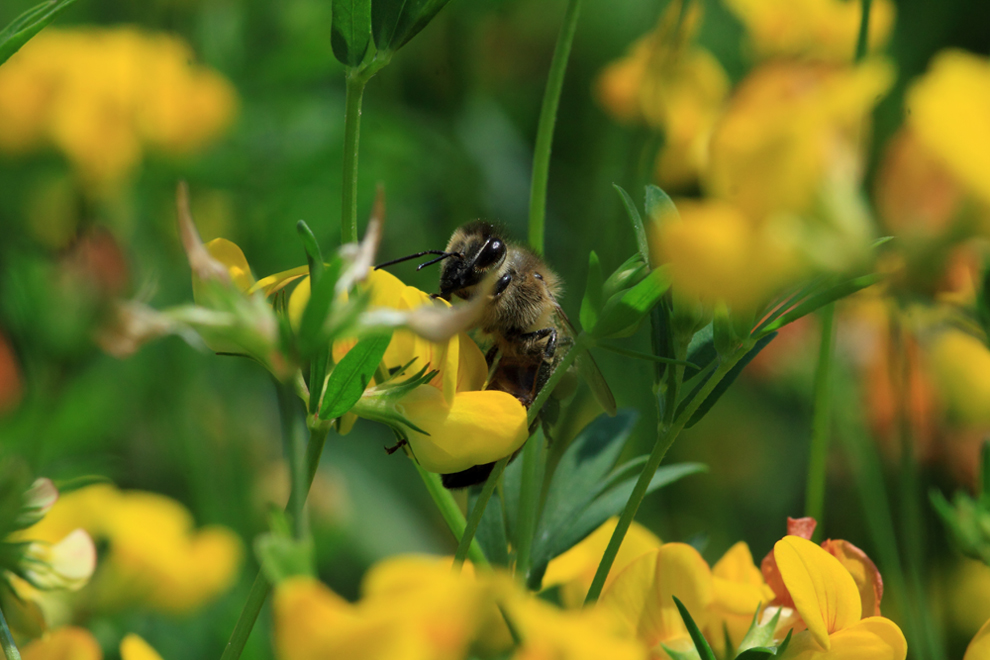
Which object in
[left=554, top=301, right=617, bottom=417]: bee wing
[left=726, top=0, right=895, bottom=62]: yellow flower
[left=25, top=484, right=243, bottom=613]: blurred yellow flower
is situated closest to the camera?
[left=554, top=301, right=617, bottom=417]: bee wing

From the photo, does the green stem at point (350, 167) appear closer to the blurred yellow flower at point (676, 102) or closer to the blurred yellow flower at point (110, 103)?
the blurred yellow flower at point (676, 102)

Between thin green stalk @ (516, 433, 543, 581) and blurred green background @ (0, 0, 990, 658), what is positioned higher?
thin green stalk @ (516, 433, 543, 581)

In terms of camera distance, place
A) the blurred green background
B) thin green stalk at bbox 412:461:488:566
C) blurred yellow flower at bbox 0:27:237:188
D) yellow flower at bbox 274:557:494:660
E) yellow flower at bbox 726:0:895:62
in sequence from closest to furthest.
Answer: yellow flower at bbox 274:557:494:660, thin green stalk at bbox 412:461:488:566, yellow flower at bbox 726:0:895:62, the blurred green background, blurred yellow flower at bbox 0:27:237:188

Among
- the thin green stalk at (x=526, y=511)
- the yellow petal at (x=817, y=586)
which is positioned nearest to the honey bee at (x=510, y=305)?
the thin green stalk at (x=526, y=511)

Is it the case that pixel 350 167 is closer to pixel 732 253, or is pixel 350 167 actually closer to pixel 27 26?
pixel 27 26

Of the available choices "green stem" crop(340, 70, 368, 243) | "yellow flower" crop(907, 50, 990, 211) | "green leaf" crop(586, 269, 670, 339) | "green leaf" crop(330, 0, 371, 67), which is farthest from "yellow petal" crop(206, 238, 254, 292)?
"yellow flower" crop(907, 50, 990, 211)

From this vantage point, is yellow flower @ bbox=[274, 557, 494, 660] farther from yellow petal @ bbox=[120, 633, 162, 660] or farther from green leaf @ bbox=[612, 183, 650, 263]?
green leaf @ bbox=[612, 183, 650, 263]

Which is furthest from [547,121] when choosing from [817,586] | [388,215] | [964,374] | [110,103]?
[110,103]
